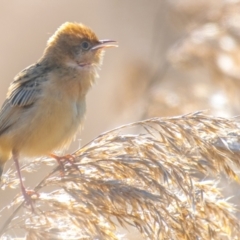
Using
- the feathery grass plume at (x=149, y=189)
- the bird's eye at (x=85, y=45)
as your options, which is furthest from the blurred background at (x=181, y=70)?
the bird's eye at (x=85, y=45)

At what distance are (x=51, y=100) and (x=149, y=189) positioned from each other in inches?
62.1

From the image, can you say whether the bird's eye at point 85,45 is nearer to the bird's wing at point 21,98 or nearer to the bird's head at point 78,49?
the bird's head at point 78,49

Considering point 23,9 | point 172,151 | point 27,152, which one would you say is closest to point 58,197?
point 172,151

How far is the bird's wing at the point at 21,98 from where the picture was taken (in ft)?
14.1

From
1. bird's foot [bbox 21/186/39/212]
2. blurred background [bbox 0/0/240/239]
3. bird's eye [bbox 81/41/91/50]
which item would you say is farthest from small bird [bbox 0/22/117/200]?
bird's foot [bbox 21/186/39/212]

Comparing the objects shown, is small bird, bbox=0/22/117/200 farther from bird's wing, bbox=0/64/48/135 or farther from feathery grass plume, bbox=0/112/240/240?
feathery grass plume, bbox=0/112/240/240

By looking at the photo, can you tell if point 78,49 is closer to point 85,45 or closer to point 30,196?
point 85,45

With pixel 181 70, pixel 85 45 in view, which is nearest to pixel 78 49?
Answer: pixel 85 45

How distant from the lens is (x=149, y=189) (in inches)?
111

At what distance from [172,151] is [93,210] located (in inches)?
20.0

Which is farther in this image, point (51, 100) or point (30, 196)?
point (51, 100)

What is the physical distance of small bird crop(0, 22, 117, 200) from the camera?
4.17m

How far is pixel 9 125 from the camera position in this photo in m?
4.32

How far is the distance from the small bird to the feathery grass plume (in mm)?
1035
